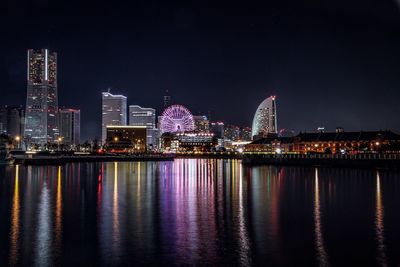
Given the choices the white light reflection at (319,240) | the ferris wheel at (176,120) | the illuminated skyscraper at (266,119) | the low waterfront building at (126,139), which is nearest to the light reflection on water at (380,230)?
the white light reflection at (319,240)

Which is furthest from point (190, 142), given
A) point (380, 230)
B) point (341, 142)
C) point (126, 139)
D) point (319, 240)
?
point (319, 240)

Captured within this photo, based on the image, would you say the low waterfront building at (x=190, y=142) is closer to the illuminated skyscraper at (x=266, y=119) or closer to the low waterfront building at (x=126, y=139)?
the low waterfront building at (x=126, y=139)

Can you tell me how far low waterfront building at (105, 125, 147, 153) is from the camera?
6535 inches

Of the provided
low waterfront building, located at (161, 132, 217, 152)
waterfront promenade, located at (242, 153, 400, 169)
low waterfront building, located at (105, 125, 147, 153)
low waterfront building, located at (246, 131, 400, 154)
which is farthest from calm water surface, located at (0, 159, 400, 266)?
low waterfront building, located at (161, 132, 217, 152)

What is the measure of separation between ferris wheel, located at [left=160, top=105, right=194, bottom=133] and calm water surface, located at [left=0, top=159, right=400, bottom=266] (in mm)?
107724

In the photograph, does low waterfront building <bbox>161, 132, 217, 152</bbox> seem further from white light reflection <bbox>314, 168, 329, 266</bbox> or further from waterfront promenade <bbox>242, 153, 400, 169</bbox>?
white light reflection <bbox>314, 168, 329, 266</bbox>

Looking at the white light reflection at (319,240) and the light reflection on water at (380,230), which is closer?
the white light reflection at (319,240)

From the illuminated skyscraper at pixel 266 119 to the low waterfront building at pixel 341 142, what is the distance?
5029 centimetres

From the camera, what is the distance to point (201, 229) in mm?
17594

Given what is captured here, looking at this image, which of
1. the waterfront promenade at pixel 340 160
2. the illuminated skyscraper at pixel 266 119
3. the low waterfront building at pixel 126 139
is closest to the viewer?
the waterfront promenade at pixel 340 160

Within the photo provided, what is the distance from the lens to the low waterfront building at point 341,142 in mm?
101250

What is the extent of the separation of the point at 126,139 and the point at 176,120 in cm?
3973

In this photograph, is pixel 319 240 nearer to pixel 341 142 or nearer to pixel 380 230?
pixel 380 230

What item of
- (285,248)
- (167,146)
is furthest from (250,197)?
(167,146)
